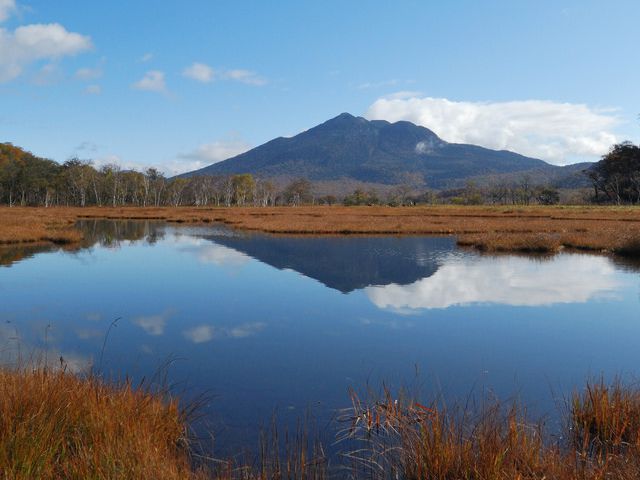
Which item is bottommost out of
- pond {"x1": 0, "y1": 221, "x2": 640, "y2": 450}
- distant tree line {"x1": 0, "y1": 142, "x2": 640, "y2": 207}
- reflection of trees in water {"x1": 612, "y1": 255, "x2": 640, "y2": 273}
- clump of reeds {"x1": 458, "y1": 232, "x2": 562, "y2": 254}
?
pond {"x1": 0, "y1": 221, "x2": 640, "y2": 450}

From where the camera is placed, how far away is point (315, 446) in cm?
645

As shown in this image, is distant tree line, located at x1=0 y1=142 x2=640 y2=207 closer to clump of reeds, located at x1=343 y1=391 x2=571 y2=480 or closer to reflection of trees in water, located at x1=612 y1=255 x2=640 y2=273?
reflection of trees in water, located at x1=612 y1=255 x2=640 y2=273

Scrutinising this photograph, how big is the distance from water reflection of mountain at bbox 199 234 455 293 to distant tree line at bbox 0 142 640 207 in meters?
83.2

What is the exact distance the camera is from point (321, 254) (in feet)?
101

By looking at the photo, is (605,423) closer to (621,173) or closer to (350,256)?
(350,256)

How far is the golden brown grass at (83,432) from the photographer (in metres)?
4.75

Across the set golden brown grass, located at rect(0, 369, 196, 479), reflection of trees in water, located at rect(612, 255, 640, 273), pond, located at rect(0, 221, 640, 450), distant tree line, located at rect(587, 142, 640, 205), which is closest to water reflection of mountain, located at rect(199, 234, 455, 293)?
pond, located at rect(0, 221, 640, 450)

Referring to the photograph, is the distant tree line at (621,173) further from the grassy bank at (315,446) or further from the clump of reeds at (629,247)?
the grassy bank at (315,446)

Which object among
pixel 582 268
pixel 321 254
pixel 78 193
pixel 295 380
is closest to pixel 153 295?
pixel 295 380

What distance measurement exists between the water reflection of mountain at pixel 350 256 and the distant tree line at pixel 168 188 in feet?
273

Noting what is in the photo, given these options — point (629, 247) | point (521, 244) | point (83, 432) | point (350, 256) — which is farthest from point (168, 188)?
point (83, 432)

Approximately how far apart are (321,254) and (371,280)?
9498mm

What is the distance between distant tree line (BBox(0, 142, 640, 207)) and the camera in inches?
4134

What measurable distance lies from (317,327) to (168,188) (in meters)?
140
